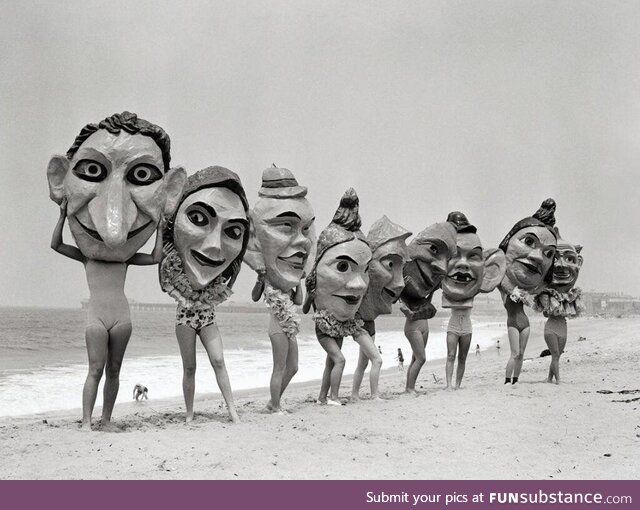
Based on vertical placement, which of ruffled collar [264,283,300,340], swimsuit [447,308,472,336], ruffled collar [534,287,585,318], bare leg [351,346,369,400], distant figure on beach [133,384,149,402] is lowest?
distant figure on beach [133,384,149,402]

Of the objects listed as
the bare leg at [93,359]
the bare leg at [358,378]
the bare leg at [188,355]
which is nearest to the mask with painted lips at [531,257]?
the bare leg at [358,378]

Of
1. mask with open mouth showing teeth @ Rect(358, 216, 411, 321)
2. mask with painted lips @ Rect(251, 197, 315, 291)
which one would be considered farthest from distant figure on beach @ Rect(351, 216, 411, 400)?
mask with painted lips @ Rect(251, 197, 315, 291)

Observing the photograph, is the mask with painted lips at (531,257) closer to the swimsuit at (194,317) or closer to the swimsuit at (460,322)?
the swimsuit at (460,322)

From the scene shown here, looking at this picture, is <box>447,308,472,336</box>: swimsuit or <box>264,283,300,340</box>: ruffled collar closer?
<box>264,283,300,340</box>: ruffled collar

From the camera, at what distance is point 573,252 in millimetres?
11133

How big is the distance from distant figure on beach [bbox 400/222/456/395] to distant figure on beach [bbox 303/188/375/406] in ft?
4.29

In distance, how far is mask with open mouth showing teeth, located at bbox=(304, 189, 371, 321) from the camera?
28.9 ft

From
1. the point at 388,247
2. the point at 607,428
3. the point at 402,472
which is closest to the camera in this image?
the point at 402,472

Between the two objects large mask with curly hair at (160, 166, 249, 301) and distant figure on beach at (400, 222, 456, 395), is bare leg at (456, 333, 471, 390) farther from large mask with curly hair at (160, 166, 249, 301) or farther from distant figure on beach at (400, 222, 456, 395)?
large mask with curly hair at (160, 166, 249, 301)

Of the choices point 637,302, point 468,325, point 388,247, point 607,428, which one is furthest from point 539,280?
point 637,302

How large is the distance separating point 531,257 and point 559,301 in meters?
0.87

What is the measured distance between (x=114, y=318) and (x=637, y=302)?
265ft

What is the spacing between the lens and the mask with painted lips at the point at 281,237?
793 cm

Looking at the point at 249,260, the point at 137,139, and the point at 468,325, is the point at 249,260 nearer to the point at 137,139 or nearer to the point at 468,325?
the point at 137,139
